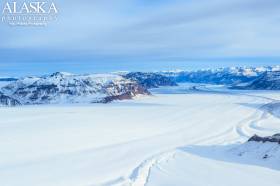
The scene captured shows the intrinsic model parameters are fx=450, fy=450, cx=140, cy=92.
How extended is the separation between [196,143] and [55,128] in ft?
79.2

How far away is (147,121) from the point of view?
95438 mm

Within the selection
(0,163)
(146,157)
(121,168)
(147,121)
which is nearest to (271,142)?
(146,157)

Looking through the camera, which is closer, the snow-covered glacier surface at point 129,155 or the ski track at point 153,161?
the ski track at point 153,161

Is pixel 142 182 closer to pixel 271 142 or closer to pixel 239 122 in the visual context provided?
pixel 271 142

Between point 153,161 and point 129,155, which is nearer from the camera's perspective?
point 153,161

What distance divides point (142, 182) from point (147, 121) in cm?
5723

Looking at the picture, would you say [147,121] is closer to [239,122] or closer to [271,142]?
[239,122]

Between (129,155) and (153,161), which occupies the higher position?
(153,161)

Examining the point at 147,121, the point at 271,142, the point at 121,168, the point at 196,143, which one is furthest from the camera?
the point at 147,121

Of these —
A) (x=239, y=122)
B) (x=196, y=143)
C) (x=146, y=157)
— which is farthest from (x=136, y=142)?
(x=239, y=122)

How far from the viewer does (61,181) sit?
37.6 m

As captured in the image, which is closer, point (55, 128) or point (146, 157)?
point (146, 157)

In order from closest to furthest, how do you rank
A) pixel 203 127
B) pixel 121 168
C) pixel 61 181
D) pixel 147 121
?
pixel 61 181 < pixel 121 168 < pixel 203 127 < pixel 147 121

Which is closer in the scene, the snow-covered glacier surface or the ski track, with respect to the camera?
the ski track
